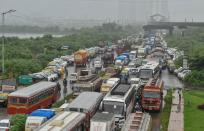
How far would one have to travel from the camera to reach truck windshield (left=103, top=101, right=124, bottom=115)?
1872 centimetres

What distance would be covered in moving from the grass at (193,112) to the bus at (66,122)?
4.98 m

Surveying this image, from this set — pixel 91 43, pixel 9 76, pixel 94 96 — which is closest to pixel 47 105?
pixel 94 96

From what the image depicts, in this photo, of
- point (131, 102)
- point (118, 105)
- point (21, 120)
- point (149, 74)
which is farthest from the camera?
point (149, 74)

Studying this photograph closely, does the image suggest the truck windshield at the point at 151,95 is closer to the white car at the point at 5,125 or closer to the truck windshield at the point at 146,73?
the truck windshield at the point at 146,73

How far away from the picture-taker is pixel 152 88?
22.2m

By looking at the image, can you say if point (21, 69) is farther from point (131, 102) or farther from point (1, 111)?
point (131, 102)

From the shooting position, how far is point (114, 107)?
1883 cm

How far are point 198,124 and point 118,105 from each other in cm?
361

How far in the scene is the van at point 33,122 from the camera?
15921mm

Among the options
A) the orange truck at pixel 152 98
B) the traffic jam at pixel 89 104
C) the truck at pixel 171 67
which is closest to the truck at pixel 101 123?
the traffic jam at pixel 89 104

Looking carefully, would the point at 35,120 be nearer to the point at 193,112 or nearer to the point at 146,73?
the point at 193,112

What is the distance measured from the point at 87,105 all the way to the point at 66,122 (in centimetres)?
A: 309

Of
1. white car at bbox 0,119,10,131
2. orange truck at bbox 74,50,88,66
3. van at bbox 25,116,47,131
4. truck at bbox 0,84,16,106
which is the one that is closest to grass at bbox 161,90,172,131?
van at bbox 25,116,47,131

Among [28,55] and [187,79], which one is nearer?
[187,79]
